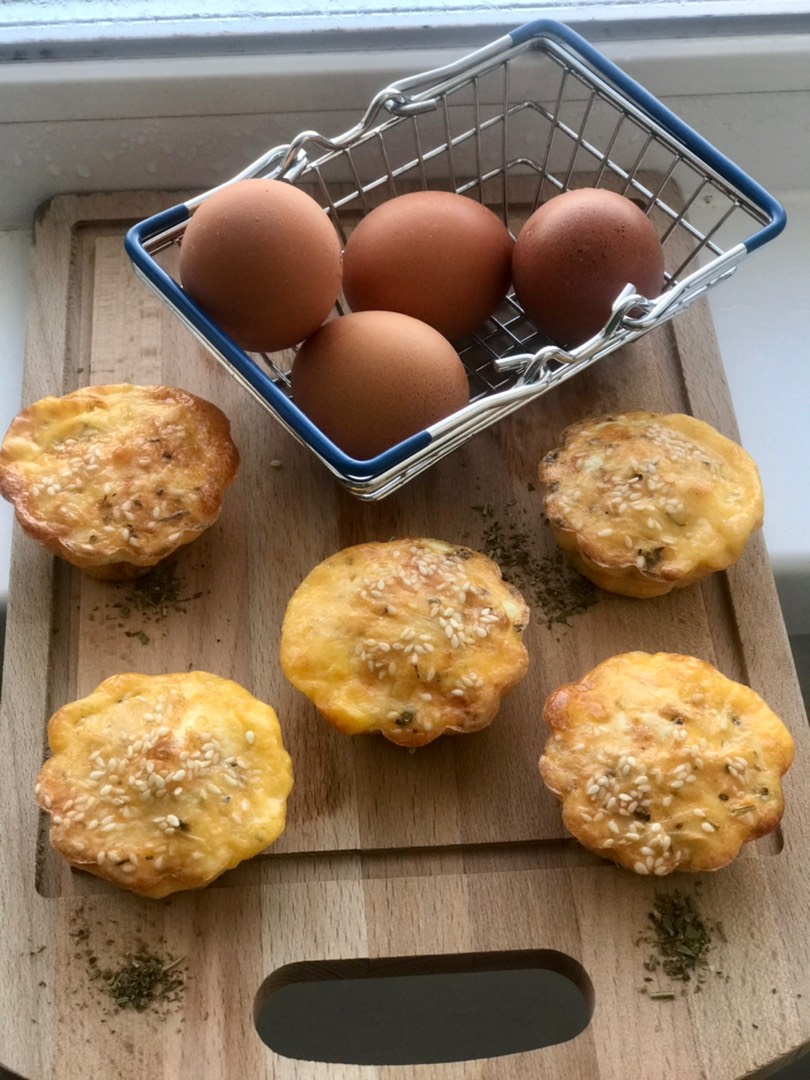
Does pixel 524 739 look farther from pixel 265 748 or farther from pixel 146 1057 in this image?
pixel 146 1057

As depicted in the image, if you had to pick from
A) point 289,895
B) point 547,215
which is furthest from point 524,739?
point 547,215

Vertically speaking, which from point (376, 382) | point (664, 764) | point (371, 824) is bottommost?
point (371, 824)

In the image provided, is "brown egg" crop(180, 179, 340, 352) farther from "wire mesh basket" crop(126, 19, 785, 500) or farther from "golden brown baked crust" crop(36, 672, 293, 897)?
"golden brown baked crust" crop(36, 672, 293, 897)

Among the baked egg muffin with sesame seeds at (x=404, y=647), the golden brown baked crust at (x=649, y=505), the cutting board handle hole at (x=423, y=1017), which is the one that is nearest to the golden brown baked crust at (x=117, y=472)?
the baked egg muffin with sesame seeds at (x=404, y=647)

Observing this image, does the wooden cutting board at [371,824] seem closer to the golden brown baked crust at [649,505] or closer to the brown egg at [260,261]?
the golden brown baked crust at [649,505]

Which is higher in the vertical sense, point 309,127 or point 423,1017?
point 309,127

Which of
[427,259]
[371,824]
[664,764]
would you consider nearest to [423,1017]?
[371,824]

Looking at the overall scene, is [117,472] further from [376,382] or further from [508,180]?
[508,180]
